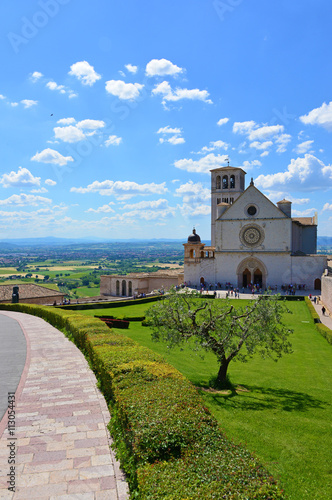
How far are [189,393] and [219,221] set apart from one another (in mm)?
47486

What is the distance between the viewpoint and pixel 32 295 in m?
45.1

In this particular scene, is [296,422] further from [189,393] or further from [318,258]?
[318,258]

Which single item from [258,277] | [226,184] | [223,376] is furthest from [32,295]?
[223,376]

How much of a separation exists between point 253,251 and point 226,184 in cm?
1622

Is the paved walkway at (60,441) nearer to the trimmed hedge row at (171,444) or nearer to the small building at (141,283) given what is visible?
→ the trimmed hedge row at (171,444)

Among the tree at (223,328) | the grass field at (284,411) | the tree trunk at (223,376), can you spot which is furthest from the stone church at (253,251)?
the tree trunk at (223,376)

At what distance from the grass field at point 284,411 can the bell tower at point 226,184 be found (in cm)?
4529

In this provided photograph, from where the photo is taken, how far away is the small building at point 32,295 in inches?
1713

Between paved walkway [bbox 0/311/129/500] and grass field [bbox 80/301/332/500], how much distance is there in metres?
2.78

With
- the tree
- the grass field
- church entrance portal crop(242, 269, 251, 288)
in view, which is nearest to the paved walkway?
the grass field

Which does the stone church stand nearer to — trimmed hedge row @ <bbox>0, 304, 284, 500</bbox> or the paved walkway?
the paved walkway

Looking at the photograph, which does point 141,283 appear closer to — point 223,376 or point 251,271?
point 251,271

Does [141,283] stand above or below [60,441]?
below

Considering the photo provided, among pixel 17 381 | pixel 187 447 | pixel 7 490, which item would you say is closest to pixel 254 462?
pixel 187 447
